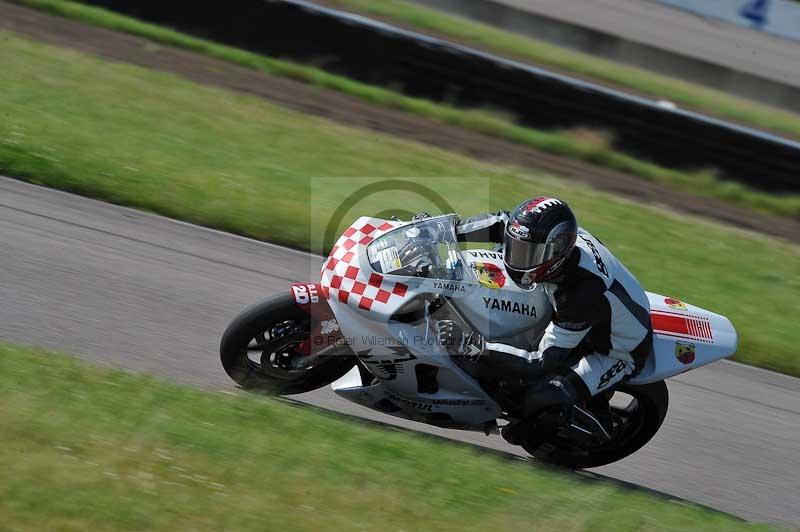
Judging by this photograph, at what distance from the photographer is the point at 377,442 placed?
16.3 ft

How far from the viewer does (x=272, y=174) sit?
9844 mm

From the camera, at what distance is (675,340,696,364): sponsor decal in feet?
18.5

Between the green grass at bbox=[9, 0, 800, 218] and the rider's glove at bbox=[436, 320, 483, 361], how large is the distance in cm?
807

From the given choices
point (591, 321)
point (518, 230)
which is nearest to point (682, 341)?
Answer: point (591, 321)

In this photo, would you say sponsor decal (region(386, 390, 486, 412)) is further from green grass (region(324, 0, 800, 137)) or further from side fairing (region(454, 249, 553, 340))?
green grass (region(324, 0, 800, 137))

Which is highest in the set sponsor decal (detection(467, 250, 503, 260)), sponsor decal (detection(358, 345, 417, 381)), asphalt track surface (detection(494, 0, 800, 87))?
asphalt track surface (detection(494, 0, 800, 87))

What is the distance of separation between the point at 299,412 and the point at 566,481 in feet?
5.09

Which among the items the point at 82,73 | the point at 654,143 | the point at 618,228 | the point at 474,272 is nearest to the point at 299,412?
the point at 474,272

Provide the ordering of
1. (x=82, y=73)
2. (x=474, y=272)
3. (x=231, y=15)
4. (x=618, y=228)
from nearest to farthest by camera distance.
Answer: (x=474, y=272), (x=618, y=228), (x=82, y=73), (x=231, y=15)

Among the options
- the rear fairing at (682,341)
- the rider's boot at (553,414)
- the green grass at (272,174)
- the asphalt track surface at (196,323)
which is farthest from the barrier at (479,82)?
the rider's boot at (553,414)

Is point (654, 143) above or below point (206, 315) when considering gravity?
above

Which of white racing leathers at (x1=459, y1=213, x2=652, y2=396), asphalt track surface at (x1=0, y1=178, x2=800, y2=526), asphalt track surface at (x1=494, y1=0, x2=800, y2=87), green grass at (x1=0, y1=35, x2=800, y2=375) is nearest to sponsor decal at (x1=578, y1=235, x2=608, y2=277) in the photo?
white racing leathers at (x1=459, y1=213, x2=652, y2=396)

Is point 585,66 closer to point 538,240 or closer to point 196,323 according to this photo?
point 196,323

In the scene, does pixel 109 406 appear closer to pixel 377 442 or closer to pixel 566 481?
pixel 377 442
